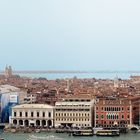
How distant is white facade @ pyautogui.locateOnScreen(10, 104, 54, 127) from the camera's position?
25.8 meters

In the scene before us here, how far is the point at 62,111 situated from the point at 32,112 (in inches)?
44.0

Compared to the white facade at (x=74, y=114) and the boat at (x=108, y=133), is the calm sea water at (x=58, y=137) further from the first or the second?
the white facade at (x=74, y=114)

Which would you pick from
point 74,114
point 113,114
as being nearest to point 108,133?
point 113,114

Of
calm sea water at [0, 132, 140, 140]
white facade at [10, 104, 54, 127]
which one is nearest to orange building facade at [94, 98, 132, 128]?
white facade at [10, 104, 54, 127]

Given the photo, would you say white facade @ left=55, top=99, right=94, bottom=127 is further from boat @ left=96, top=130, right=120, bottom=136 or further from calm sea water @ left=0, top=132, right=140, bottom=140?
calm sea water @ left=0, top=132, right=140, bottom=140

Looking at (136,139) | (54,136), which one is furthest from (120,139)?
(54,136)

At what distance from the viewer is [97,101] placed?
84.6ft

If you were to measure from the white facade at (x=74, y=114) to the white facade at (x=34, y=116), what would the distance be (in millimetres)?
310

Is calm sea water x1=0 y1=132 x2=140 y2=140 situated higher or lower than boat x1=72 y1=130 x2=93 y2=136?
lower

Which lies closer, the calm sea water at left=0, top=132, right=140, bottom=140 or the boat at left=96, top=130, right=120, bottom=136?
the calm sea water at left=0, top=132, right=140, bottom=140

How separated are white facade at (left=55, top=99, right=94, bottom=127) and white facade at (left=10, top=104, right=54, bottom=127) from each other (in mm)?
310

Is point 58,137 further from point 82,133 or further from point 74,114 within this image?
point 74,114

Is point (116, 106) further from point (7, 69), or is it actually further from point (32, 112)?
point (7, 69)

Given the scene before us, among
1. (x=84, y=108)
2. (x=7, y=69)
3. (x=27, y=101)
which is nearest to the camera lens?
(x=84, y=108)
